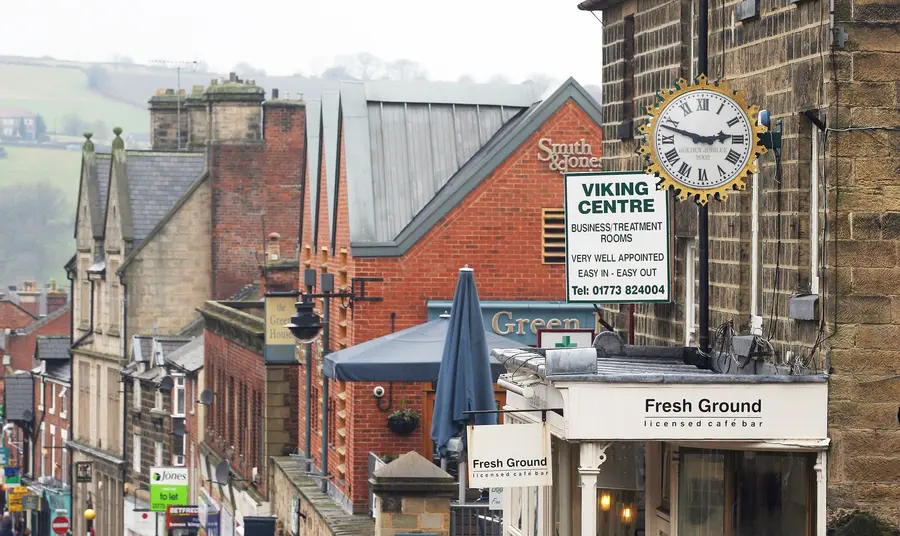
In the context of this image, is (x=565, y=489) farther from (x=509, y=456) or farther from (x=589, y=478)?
(x=589, y=478)

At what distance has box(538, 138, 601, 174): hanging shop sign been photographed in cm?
2971

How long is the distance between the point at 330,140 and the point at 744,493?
17.4 metres

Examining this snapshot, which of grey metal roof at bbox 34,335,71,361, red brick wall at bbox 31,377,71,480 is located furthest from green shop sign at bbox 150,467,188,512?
grey metal roof at bbox 34,335,71,361

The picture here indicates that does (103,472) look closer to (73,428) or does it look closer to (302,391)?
(73,428)

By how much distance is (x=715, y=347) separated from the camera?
1709 centimetres

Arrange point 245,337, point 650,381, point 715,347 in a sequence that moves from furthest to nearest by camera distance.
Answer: point 245,337, point 715,347, point 650,381

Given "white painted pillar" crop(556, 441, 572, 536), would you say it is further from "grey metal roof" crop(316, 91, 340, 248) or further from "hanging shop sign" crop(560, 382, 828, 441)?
"grey metal roof" crop(316, 91, 340, 248)

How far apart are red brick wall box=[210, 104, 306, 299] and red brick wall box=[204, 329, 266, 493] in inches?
362

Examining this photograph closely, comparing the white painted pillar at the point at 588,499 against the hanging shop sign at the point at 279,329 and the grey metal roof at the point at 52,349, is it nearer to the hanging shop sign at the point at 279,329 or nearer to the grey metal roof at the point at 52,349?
the hanging shop sign at the point at 279,329

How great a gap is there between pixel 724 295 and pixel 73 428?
53848mm

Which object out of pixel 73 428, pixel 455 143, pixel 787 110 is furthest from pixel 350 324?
pixel 73 428

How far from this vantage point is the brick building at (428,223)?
28859 millimetres

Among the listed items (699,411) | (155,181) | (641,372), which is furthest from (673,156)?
(155,181)

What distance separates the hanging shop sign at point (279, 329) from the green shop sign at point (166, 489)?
34.5ft
